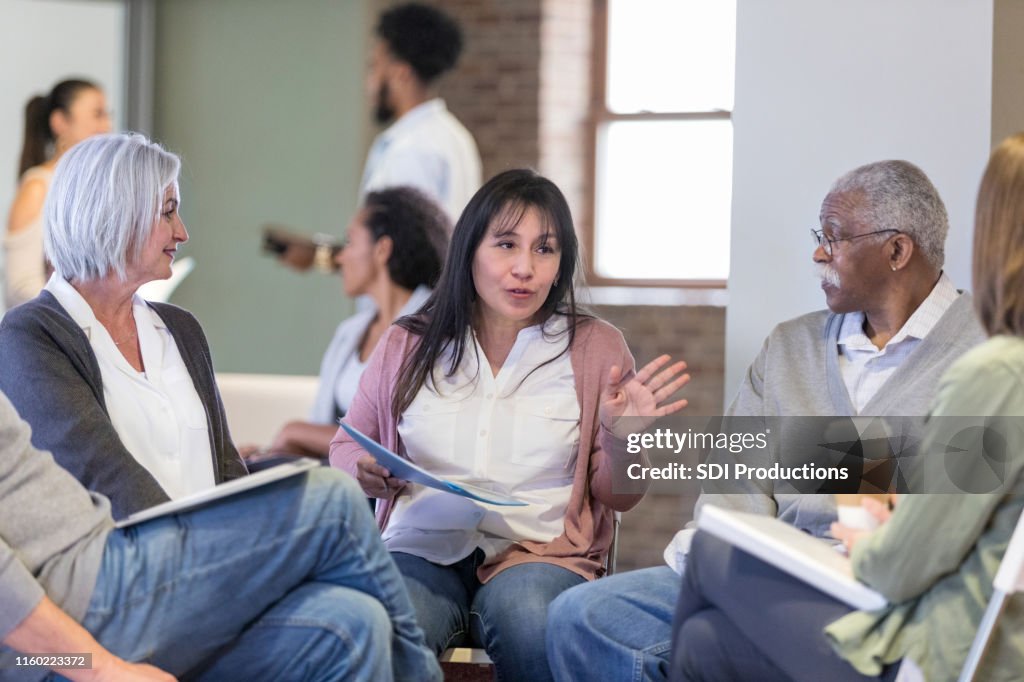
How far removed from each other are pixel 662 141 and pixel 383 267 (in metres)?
2.42

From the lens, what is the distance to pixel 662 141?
5770mm

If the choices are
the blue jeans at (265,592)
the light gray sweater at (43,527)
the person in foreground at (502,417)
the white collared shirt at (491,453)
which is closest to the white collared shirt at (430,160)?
the person in foreground at (502,417)

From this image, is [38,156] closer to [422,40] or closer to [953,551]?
[422,40]

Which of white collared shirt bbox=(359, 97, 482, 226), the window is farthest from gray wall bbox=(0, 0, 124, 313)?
the window

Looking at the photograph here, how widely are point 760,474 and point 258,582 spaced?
1.06m

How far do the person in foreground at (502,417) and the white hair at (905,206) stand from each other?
0.54 m

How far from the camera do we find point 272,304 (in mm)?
6105

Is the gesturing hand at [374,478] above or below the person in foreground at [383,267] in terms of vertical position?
below

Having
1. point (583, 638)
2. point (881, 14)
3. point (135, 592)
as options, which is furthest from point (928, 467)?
point (881, 14)

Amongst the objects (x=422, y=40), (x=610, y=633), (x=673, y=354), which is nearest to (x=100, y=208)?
(x=610, y=633)

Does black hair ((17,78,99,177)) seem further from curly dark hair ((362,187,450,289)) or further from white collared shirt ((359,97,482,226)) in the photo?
curly dark hair ((362,187,450,289))

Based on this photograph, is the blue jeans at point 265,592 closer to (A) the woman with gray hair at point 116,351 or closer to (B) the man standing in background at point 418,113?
(A) the woman with gray hair at point 116,351

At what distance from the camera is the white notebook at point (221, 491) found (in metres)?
1.74

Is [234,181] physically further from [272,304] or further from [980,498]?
[980,498]
